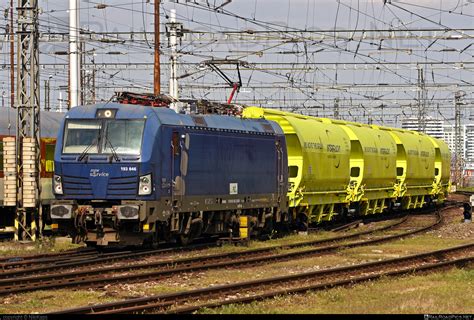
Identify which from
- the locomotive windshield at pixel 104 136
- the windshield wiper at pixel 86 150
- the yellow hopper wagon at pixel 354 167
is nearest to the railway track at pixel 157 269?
the locomotive windshield at pixel 104 136

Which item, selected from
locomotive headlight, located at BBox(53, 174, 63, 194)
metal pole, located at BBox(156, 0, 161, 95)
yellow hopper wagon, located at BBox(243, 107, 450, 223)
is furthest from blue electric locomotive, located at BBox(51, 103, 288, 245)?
metal pole, located at BBox(156, 0, 161, 95)

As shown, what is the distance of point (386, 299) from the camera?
1509 centimetres

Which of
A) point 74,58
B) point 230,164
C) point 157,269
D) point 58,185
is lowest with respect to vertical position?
point 157,269

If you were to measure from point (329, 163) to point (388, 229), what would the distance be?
3234mm

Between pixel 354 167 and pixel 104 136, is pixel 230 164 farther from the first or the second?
pixel 354 167

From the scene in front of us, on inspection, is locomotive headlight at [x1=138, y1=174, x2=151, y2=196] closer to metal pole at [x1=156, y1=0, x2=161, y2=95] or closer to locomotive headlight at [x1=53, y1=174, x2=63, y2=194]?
locomotive headlight at [x1=53, y1=174, x2=63, y2=194]

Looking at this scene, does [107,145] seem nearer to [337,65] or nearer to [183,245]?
[183,245]

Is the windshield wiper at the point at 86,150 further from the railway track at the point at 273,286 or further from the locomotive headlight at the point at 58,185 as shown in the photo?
the railway track at the point at 273,286

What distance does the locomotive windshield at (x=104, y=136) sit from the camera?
21.5 m

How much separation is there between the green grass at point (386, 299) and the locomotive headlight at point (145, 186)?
6292 millimetres

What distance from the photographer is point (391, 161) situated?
4006 centimetres

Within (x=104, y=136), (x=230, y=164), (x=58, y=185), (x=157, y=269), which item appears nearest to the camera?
(x=157, y=269)

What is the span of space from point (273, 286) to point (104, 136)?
688cm

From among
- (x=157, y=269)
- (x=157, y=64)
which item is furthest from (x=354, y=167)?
(x=157, y=269)
